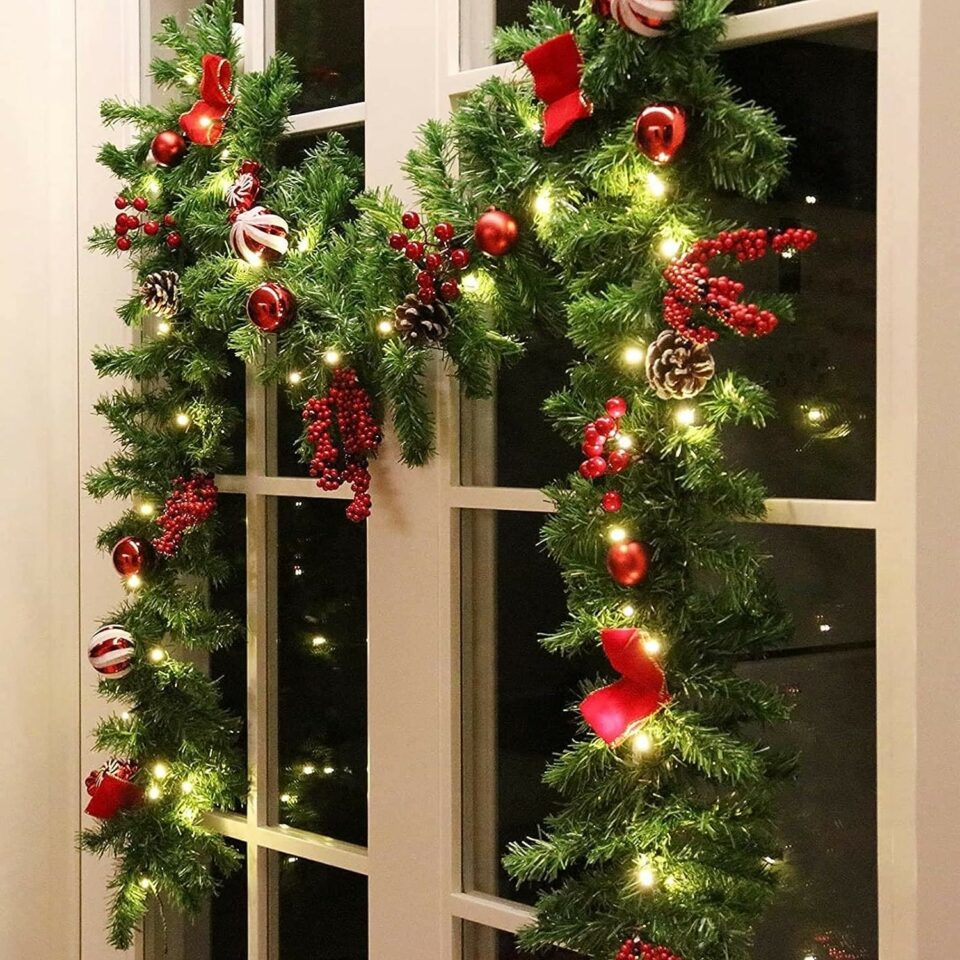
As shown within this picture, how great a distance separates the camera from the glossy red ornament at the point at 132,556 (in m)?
1.82

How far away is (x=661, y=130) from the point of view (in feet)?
4.09

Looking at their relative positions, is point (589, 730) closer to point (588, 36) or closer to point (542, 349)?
point (542, 349)

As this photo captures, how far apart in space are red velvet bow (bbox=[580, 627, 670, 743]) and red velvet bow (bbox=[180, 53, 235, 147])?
0.86 metres

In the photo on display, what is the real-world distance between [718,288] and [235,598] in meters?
0.91

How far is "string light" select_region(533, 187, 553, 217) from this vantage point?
4.51 ft

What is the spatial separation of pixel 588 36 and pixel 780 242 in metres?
0.30

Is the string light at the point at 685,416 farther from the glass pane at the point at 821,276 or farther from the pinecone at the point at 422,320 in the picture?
the pinecone at the point at 422,320

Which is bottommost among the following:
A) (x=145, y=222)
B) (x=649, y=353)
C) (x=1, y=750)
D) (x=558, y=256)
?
(x=1, y=750)

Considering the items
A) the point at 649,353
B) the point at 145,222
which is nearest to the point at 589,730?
the point at 649,353

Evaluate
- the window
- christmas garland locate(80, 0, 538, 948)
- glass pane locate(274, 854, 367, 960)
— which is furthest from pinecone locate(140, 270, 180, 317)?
glass pane locate(274, 854, 367, 960)

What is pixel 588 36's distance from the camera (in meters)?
1.32

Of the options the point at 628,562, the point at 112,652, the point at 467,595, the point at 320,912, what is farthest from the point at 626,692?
the point at 112,652

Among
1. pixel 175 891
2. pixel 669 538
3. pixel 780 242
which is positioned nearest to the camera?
pixel 780 242

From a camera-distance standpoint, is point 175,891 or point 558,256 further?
point 175,891
